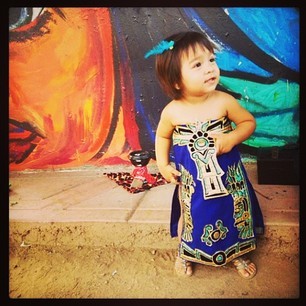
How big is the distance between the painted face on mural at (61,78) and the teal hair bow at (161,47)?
24 cm

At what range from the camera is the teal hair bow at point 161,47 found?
2096 mm

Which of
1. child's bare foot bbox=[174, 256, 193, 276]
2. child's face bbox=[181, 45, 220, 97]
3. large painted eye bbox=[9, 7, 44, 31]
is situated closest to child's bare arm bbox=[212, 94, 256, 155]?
child's face bbox=[181, 45, 220, 97]

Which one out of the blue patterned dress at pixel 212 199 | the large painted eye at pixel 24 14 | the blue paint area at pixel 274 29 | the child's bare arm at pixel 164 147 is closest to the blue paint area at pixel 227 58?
the blue paint area at pixel 274 29

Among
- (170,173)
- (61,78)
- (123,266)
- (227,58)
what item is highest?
(227,58)

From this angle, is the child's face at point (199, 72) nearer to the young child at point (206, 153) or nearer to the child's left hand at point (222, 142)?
the young child at point (206, 153)

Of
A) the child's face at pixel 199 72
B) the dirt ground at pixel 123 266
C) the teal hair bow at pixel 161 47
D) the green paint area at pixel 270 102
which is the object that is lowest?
the dirt ground at pixel 123 266

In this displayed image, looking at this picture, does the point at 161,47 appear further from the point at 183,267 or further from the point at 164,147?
the point at 183,267

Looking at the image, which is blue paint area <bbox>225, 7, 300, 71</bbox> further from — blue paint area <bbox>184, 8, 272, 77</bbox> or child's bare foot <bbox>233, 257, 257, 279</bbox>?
child's bare foot <bbox>233, 257, 257, 279</bbox>

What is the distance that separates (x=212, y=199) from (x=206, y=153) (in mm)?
255

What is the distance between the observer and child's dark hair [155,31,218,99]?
205 cm

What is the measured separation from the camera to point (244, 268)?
2.15m

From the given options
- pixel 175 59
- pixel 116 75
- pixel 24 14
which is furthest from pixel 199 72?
pixel 24 14

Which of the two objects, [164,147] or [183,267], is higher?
[164,147]
